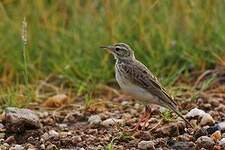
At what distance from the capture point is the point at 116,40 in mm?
9188

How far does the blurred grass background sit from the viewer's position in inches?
347

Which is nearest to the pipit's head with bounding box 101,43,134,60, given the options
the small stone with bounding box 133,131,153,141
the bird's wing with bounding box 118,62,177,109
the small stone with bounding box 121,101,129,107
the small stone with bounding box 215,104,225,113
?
the bird's wing with bounding box 118,62,177,109

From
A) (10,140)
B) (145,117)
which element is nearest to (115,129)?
(145,117)

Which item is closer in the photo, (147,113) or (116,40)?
(147,113)

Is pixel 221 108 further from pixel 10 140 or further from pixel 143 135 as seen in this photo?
pixel 10 140

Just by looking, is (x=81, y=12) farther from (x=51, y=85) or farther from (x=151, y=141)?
(x=151, y=141)

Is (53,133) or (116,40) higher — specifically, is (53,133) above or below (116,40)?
below

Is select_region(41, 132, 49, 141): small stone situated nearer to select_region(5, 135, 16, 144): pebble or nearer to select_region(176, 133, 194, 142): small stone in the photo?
select_region(5, 135, 16, 144): pebble

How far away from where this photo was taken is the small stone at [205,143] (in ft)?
20.1

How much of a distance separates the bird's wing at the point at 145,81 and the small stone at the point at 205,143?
0.42 m

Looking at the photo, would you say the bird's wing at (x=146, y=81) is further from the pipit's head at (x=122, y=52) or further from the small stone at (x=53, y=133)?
the small stone at (x=53, y=133)

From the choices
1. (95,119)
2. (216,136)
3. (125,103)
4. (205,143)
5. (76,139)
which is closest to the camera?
(205,143)

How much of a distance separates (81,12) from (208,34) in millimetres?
1911

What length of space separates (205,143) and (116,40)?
10.7ft
